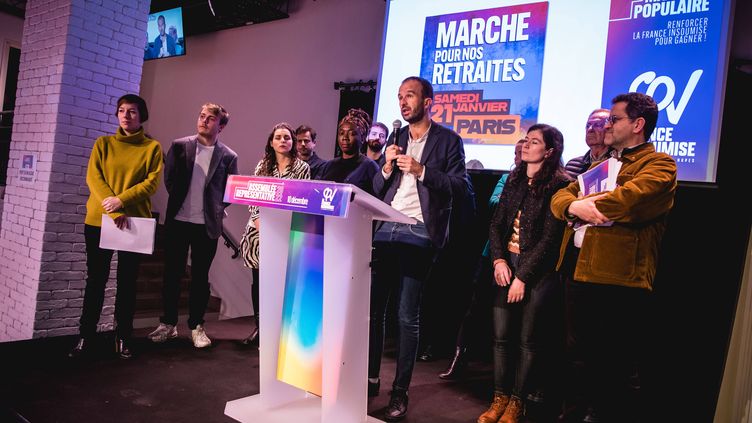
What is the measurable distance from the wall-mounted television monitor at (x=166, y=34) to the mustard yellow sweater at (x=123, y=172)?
461 centimetres

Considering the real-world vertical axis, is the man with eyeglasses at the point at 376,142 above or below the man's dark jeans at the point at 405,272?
above

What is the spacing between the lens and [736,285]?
3.13m

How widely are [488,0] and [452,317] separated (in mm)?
2588

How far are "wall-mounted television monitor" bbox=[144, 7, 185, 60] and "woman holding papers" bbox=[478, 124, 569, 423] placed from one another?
633cm

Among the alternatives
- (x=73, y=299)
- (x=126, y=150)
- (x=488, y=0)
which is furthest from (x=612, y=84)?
(x=73, y=299)

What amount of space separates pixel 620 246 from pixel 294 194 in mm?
1386

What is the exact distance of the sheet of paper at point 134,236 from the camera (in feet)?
10.1

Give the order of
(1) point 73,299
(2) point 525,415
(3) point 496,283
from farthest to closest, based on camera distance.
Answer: (1) point 73,299, (2) point 525,415, (3) point 496,283

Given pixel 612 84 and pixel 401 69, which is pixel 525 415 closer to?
pixel 612 84

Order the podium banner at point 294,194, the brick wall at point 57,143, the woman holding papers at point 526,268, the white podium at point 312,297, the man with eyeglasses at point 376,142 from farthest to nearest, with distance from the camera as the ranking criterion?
the man with eyeglasses at point 376,142
the brick wall at point 57,143
the woman holding papers at point 526,268
the white podium at point 312,297
the podium banner at point 294,194

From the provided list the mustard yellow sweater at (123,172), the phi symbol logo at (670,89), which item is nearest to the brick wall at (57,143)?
the mustard yellow sweater at (123,172)

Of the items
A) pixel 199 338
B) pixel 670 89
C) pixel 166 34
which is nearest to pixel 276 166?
pixel 199 338

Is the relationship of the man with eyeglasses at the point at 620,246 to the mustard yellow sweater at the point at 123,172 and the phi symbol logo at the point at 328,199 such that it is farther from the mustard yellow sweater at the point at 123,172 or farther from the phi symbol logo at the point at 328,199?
the mustard yellow sweater at the point at 123,172

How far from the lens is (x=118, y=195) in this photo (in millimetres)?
3164
